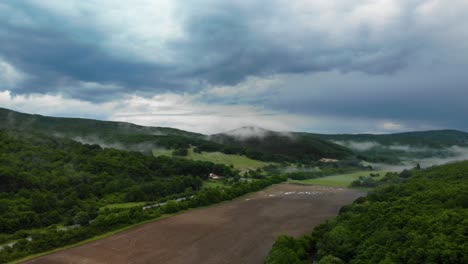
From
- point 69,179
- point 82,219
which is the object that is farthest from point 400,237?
point 69,179

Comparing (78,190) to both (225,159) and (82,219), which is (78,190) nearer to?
(82,219)

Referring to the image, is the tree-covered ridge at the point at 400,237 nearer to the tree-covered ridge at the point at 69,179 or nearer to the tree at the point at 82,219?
the tree at the point at 82,219

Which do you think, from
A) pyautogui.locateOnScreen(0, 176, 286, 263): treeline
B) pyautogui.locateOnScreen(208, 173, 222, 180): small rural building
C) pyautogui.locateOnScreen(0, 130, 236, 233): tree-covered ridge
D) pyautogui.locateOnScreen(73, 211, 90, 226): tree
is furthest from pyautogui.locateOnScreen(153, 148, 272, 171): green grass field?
pyautogui.locateOnScreen(73, 211, 90, 226): tree

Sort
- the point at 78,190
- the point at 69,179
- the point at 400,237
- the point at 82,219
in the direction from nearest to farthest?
the point at 400,237, the point at 82,219, the point at 78,190, the point at 69,179

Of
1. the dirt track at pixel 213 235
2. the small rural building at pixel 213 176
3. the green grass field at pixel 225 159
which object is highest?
the green grass field at pixel 225 159

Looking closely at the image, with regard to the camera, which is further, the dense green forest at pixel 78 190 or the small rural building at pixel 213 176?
the small rural building at pixel 213 176

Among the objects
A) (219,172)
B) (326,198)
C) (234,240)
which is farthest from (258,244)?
(219,172)

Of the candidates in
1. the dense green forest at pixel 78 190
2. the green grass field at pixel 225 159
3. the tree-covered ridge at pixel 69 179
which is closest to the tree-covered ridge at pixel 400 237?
the dense green forest at pixel 78 190
